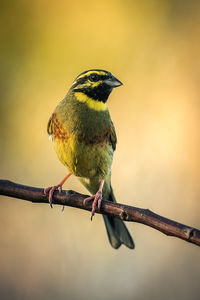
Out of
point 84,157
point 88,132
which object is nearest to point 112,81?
point 88,132

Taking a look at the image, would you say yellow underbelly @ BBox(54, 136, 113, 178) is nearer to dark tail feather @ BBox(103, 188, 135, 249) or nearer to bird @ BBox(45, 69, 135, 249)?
bird @ BBox(45, 69, 135, 249)

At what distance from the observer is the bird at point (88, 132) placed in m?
5.30

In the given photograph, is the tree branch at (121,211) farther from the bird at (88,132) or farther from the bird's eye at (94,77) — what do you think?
the bird's eye at (94,77)

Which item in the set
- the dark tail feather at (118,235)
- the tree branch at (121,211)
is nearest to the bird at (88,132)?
the dark tail feather at (118,235)

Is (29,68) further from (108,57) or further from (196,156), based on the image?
(196,156)

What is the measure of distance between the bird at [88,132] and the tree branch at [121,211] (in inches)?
35.9

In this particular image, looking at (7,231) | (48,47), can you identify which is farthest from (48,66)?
(7,231)

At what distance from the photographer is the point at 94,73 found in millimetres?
5531

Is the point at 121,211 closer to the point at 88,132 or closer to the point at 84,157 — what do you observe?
the point at 84,157

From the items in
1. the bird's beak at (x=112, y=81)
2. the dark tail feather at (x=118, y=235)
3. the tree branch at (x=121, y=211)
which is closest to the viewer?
the tree branch at (x=121, y=211)

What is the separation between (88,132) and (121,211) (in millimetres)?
1781

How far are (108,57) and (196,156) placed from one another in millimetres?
2871

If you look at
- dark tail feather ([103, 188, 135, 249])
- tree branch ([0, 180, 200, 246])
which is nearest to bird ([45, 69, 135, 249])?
dark tail feather ([103, 188, 135, 249])

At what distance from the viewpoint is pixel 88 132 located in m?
5.34
